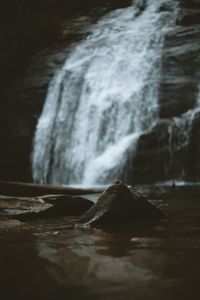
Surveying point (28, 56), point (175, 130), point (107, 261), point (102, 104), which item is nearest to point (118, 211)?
point (107, 261)

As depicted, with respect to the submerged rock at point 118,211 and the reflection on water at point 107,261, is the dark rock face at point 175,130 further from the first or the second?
the reflection on water at point 107,261

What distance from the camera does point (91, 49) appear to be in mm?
21266

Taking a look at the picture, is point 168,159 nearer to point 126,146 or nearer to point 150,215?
point 126,146

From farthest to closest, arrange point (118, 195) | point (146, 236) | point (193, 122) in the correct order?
point (193, 122) < point (118, 195) < point (146, 236)

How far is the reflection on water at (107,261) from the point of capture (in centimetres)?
213

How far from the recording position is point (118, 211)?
4.62m

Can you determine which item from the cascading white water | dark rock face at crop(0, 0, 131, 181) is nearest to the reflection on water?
the cascading white water

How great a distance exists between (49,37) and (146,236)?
21281 mm

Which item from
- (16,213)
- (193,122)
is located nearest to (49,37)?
(193,122)

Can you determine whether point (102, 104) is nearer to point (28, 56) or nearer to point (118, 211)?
point (28, 56)

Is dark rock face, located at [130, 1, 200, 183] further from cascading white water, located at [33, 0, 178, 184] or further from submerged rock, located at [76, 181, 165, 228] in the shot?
submerged rock, located at [76, 181, 165, 228]

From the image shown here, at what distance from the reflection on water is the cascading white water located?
10.4 metres

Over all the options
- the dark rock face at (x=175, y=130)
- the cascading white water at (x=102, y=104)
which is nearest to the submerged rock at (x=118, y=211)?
the dark rock face at (x=175, y=130)

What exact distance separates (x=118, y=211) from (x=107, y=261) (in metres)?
1.83
